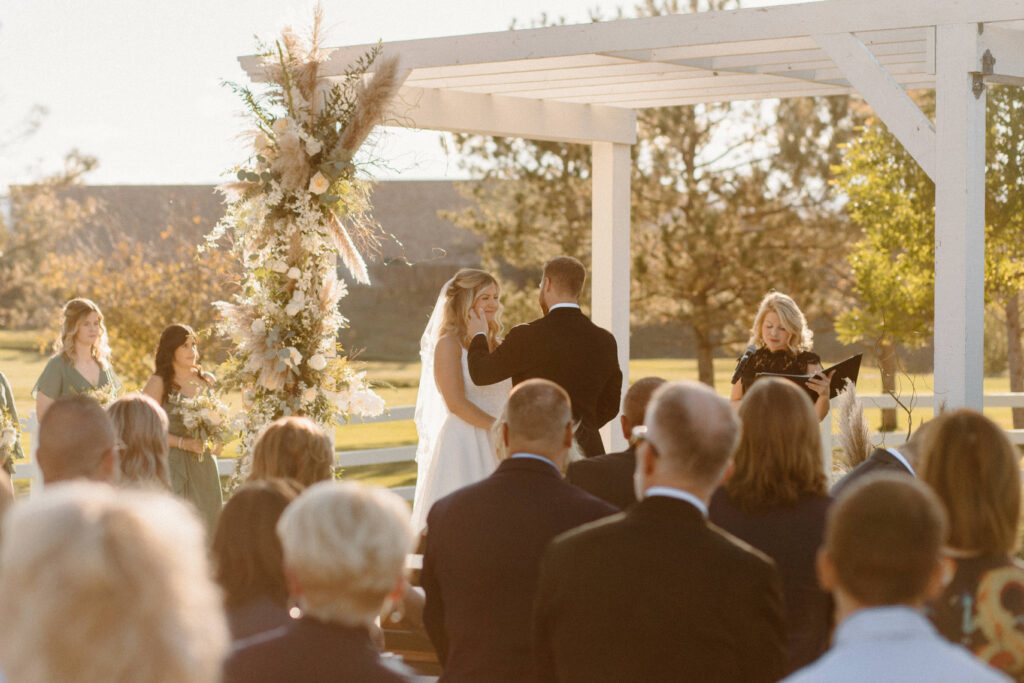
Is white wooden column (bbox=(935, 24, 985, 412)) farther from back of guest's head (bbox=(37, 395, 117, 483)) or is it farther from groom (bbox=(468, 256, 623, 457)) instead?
back of guest's head (bbox=(37, 395, 117, 483))

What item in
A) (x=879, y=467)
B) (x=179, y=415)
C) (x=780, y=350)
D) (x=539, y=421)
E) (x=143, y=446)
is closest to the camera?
(x=539, y=421)

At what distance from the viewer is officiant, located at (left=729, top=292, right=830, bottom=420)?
23.9 feet

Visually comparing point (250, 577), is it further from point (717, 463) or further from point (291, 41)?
point (291, 41)

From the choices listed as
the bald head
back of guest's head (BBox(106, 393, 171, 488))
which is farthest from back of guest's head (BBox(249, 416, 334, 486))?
back of guest's head (BBox(106, 393, 171, 488))

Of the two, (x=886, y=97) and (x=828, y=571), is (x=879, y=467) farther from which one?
(x=886, y=97)

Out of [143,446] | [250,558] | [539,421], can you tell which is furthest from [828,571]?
[143,446]

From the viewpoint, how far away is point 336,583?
7.73 feet

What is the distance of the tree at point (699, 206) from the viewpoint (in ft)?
66.5

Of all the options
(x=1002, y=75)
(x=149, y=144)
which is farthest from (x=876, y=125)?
(x=149, y=144)

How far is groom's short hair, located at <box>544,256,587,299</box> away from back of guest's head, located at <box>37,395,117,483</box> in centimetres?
291

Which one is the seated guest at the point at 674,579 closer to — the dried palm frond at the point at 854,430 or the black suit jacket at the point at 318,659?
the black suit jacket at the point at 318,659

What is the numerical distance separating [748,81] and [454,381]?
3.52 m

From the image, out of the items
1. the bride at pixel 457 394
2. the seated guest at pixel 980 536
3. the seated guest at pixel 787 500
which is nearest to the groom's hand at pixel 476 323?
the bride at pixel 457 394

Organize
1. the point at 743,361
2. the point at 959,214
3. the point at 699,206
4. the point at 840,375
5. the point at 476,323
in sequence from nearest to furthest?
the point at 959,214, the point at 476,323, the point at 840,375, the point at 743,361, the point at 699,206
